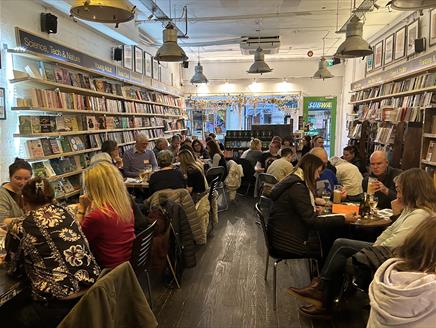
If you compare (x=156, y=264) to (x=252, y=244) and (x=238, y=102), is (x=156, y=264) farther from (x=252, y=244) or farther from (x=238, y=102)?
(x=238, y=102)

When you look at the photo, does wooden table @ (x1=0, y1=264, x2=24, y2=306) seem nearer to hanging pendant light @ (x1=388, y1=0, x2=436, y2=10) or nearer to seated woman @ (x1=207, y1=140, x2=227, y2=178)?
hanging pendant light @ (x1=388, y1=0, x2=436, y2=10)

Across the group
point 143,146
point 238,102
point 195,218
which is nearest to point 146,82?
point 143,146

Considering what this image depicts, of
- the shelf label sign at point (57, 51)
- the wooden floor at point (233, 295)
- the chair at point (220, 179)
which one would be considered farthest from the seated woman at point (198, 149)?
the wooden floor at point (233, 295)

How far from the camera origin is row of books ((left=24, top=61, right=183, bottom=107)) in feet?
15.1

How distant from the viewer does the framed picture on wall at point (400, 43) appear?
6940mm

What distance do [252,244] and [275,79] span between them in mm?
8808

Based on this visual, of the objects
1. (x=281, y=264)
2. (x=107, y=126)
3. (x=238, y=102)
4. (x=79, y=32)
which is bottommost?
(x=281, y=264)

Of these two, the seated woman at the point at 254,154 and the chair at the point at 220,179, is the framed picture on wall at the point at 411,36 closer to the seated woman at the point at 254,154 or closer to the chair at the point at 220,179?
the seated woman at the point at 254,154

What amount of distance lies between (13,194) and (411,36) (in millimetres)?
7099

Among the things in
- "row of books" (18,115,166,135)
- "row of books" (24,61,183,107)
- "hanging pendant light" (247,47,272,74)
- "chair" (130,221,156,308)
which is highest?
"hanging pendant light" (247,47,272,74)

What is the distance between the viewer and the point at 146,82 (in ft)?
28.0

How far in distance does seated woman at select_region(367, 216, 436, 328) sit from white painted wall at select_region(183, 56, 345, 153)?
11204 mm

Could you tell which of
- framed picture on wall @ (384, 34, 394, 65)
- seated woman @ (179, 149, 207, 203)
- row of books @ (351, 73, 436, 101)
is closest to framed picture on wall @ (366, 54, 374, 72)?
row of books @ (351, 73, 436, 101)

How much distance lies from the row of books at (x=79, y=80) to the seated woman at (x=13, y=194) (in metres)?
1.89
